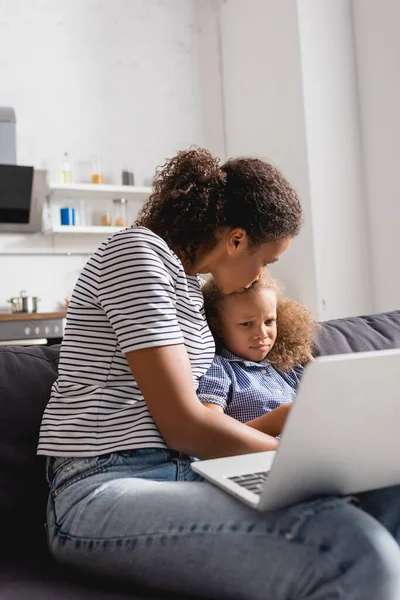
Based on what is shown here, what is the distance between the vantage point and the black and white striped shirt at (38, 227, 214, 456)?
1075 mm

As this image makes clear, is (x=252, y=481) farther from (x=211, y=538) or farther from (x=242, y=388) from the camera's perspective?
(x=242, y=388)

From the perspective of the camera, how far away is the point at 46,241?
14.3 ft

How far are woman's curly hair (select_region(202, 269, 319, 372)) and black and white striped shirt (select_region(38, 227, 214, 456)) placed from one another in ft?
1.18

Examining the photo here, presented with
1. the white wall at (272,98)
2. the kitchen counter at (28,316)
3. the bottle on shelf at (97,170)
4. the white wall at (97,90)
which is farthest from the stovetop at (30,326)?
the white wall at (272,98)

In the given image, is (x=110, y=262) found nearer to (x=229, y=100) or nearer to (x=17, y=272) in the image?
(x=17, y=272)

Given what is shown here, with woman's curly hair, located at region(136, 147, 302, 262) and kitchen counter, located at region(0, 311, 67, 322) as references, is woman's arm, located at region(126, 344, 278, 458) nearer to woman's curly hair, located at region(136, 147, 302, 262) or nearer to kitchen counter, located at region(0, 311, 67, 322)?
woman's curly hair, located at region(136, 147, 302, 262)

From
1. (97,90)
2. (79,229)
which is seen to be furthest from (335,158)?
(97,90)

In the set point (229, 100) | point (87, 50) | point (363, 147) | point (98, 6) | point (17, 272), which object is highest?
point (98, 6)

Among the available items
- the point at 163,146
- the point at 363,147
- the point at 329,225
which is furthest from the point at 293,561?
the point at 163,146

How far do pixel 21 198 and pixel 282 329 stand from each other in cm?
277

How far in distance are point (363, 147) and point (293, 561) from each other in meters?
3.57

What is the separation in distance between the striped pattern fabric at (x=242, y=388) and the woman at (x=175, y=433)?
0.09 meters

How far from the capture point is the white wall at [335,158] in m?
3.85

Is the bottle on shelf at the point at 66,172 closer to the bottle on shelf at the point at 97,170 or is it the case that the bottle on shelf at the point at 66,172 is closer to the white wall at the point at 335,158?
the bottle on shelf at the point at 97,170
